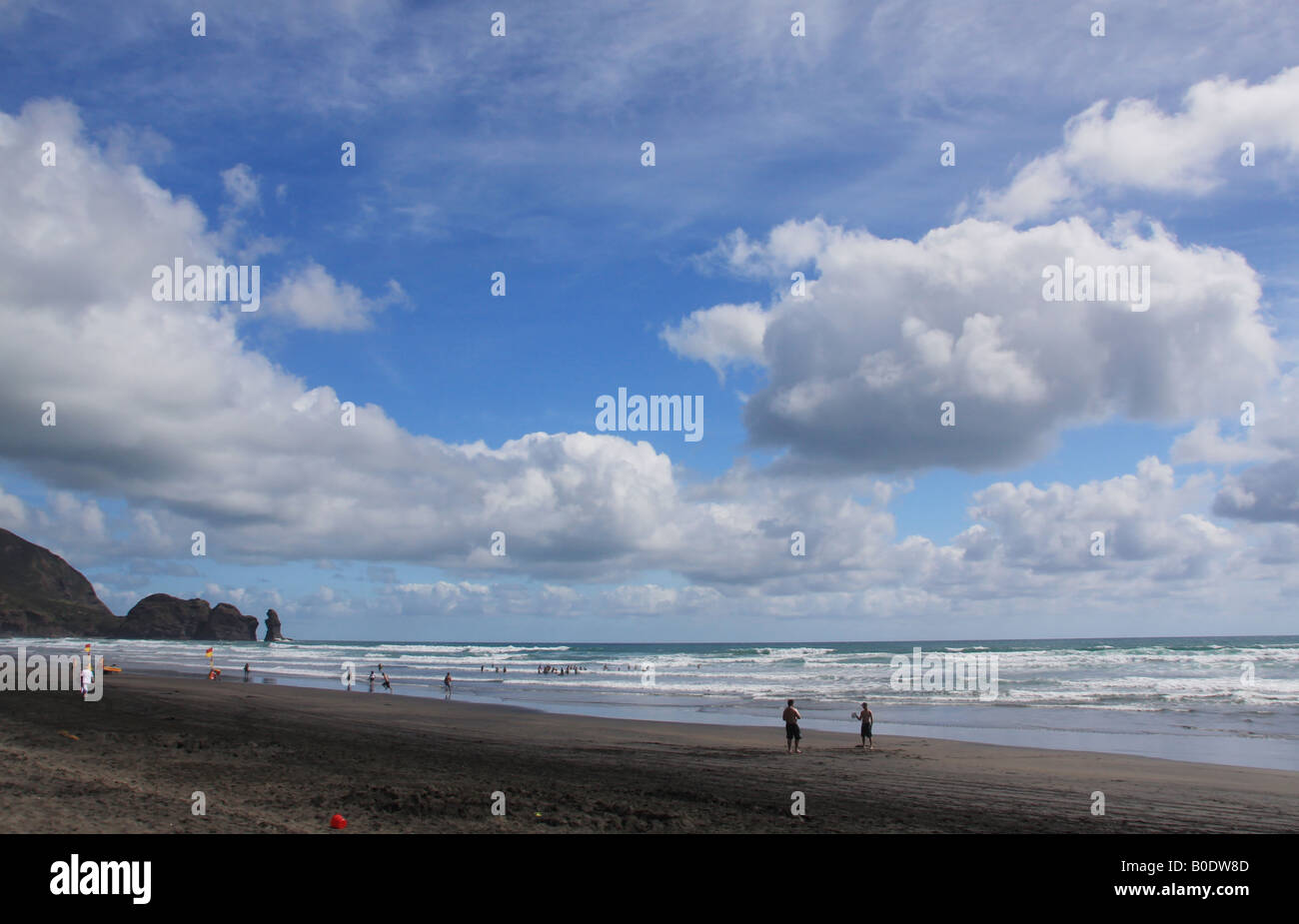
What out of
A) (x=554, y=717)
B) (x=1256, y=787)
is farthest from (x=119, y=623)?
(x=1256, y=787)

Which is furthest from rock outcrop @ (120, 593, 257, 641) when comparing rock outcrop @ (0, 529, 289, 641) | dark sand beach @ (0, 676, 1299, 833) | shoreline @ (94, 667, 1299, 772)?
dark sand beach @ (0, 676, 1299, 833)

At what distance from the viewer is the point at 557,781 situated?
16188 millimetres

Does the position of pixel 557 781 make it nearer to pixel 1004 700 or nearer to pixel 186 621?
pixel 1004 700

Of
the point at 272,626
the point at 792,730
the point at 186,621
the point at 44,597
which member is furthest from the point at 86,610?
the point at 792,730

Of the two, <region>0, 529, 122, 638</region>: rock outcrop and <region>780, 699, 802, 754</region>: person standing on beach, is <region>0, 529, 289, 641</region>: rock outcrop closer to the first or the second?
<region>0, 529, 122, 638</region>: rock outcrop

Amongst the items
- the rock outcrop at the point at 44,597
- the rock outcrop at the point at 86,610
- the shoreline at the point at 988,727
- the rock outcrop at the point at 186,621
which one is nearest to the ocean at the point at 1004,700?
the shoreline at the point at 988,727

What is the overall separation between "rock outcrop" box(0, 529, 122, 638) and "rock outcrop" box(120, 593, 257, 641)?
14.2ft

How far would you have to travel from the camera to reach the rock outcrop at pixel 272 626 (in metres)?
176
